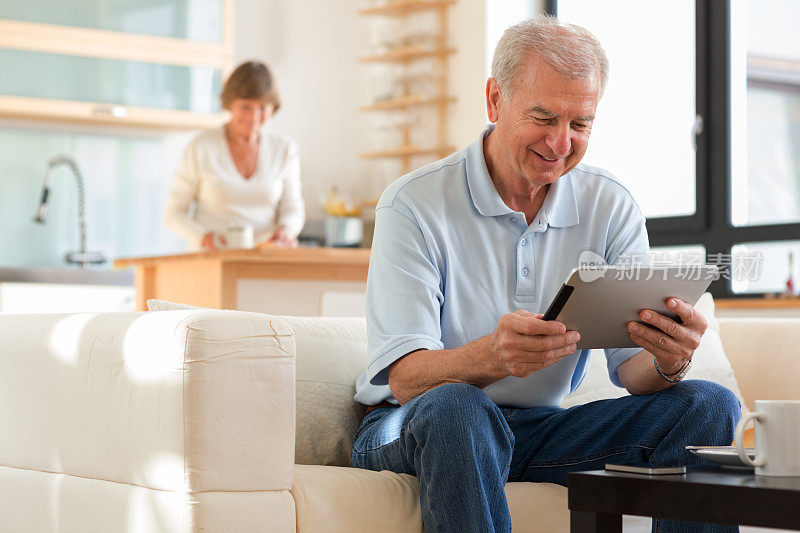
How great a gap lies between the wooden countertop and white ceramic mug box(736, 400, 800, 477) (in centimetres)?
231

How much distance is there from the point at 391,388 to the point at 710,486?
696 mm

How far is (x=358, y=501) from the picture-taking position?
162 centimetres

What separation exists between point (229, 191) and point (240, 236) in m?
0.63

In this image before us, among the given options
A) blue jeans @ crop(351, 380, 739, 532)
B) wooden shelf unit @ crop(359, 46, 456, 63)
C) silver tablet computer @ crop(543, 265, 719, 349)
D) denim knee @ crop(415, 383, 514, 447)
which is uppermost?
wooden shelf unit @ crop(359, 46, 456, 63)

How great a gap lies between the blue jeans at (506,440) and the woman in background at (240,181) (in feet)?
7.57

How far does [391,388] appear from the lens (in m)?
1.78

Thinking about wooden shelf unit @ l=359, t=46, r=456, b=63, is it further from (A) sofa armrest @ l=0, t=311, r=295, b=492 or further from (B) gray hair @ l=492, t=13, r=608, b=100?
(A) sofa armrest @ l=0, t=311, r=295, b=492

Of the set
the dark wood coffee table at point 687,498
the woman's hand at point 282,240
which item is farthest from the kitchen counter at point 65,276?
the dark wood coffee table at point 687,498

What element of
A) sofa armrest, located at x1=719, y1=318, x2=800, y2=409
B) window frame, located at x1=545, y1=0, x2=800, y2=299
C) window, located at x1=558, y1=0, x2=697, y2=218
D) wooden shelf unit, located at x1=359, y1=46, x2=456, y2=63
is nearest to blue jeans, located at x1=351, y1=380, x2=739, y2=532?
sofa armrest, located at x1=719, y1=318, x2=800, y2=409

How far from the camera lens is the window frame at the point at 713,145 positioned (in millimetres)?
4379

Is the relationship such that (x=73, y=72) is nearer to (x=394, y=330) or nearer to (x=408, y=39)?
(x=408, y=39)

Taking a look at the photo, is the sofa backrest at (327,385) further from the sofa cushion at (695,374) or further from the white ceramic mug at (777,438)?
the white ceramic mug at (777,438)

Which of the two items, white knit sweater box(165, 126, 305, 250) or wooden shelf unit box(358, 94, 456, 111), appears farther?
wooden shelf unit box(358, 94, 456, 111)

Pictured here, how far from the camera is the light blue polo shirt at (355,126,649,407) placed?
180 cm
